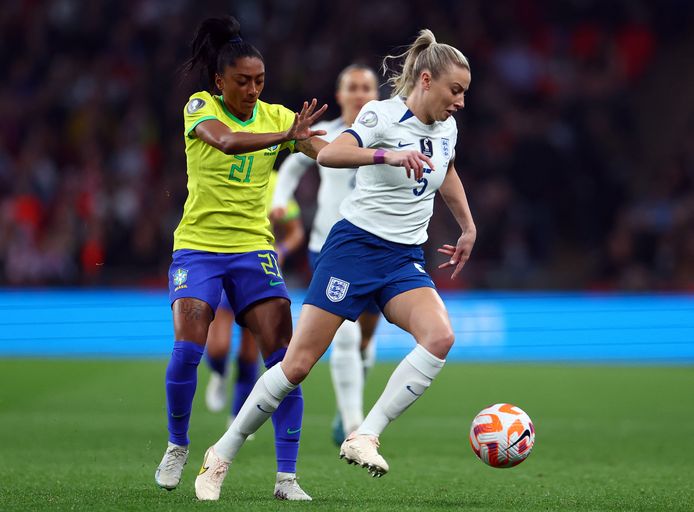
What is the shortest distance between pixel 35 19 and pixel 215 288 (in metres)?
14.6

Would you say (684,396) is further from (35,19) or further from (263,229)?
(35,19)

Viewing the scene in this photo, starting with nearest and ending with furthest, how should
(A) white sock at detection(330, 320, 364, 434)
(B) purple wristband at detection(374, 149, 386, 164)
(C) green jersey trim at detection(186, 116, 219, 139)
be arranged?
(B) purple wristband at detection(374, 149, 386, 164)
(C) green jersey trim at detection(186, 116, 219, 139)
(A) white sock at detection(330, 320, 364, 434)

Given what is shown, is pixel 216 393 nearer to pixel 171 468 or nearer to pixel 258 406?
pixel 171 468

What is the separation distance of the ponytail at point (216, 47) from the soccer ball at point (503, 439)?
6.82 ft

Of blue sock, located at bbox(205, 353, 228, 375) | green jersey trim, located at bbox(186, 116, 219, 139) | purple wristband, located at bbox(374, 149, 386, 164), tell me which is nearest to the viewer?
purple wristband, located at bbox(374, 149, 386, 164)

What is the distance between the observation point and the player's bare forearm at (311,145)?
5.57 m

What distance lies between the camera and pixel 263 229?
224 inches

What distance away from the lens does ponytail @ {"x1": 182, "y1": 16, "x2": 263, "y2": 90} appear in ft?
18.1

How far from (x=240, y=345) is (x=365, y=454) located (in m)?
3.41

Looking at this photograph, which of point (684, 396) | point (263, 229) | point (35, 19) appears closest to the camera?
point (263, 229)

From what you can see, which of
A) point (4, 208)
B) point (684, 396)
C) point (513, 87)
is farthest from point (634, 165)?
point (4, 208)

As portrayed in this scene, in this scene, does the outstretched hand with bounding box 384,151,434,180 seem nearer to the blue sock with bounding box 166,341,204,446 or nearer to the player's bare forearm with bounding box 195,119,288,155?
the player's bare forearm with bounding box 195,119,288,155

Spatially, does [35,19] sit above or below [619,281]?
above

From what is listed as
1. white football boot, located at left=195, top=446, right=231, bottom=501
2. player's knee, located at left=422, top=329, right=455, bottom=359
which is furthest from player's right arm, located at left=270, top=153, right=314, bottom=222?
player's knee, located at left=422, top=329, right=455, bottom=359
